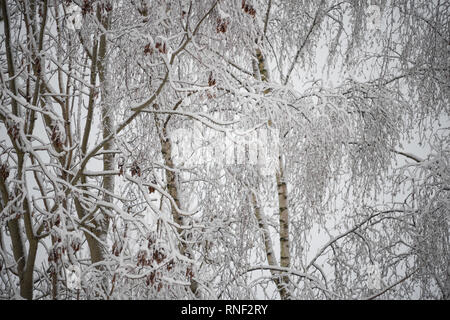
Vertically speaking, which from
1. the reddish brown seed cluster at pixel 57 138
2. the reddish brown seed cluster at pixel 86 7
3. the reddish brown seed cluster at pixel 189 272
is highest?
the reddish brown seed cluster at pixel 86 7

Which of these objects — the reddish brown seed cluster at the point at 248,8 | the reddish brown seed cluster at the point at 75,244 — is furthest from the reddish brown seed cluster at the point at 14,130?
the reddish brown seed cluster at the point at 248,8

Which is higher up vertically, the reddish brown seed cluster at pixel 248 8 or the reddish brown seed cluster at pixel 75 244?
the reddish brown seed cluster at pixel 248 8

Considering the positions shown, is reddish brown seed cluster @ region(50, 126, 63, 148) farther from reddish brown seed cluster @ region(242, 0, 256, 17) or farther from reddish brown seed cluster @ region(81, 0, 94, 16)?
reddish brown seed cluster @ region(242, 0, 256, 17)

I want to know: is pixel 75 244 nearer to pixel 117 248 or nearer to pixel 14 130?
pixel 117 248

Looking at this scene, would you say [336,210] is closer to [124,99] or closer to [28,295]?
[124,99]

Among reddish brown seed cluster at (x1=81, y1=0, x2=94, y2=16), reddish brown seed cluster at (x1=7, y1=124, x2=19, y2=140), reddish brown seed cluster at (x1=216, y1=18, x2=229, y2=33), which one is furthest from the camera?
reddish brown seed cluster at (x1=7, y1=124, x2=19, y2=140)

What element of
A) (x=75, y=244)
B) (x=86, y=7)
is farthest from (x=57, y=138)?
(x=86, y=7)

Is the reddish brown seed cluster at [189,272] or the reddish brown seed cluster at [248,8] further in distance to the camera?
the reddish brown seed cluster at [189,272]

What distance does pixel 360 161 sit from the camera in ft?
11.5

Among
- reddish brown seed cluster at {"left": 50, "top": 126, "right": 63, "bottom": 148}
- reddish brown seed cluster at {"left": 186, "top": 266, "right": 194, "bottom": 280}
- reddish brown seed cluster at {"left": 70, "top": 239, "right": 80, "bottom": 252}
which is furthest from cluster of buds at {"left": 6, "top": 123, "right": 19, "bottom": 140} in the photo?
reddish brown seed cluster at {"left": 186, "top": 266, "right": 194, "bottom": 280}

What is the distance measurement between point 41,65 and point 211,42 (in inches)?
43.1

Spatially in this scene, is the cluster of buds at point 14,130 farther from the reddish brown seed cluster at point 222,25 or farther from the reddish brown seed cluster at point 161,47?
the reddish brown seed cluster at point 222,25

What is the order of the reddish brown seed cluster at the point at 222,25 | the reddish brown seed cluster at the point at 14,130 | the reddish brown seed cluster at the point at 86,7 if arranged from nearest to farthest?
the reddish brown seed cluster at the point at 222,25
the reddish brown seed cluster at the point at 86,7
the reddish brown seed cluster at the point at 14,130
